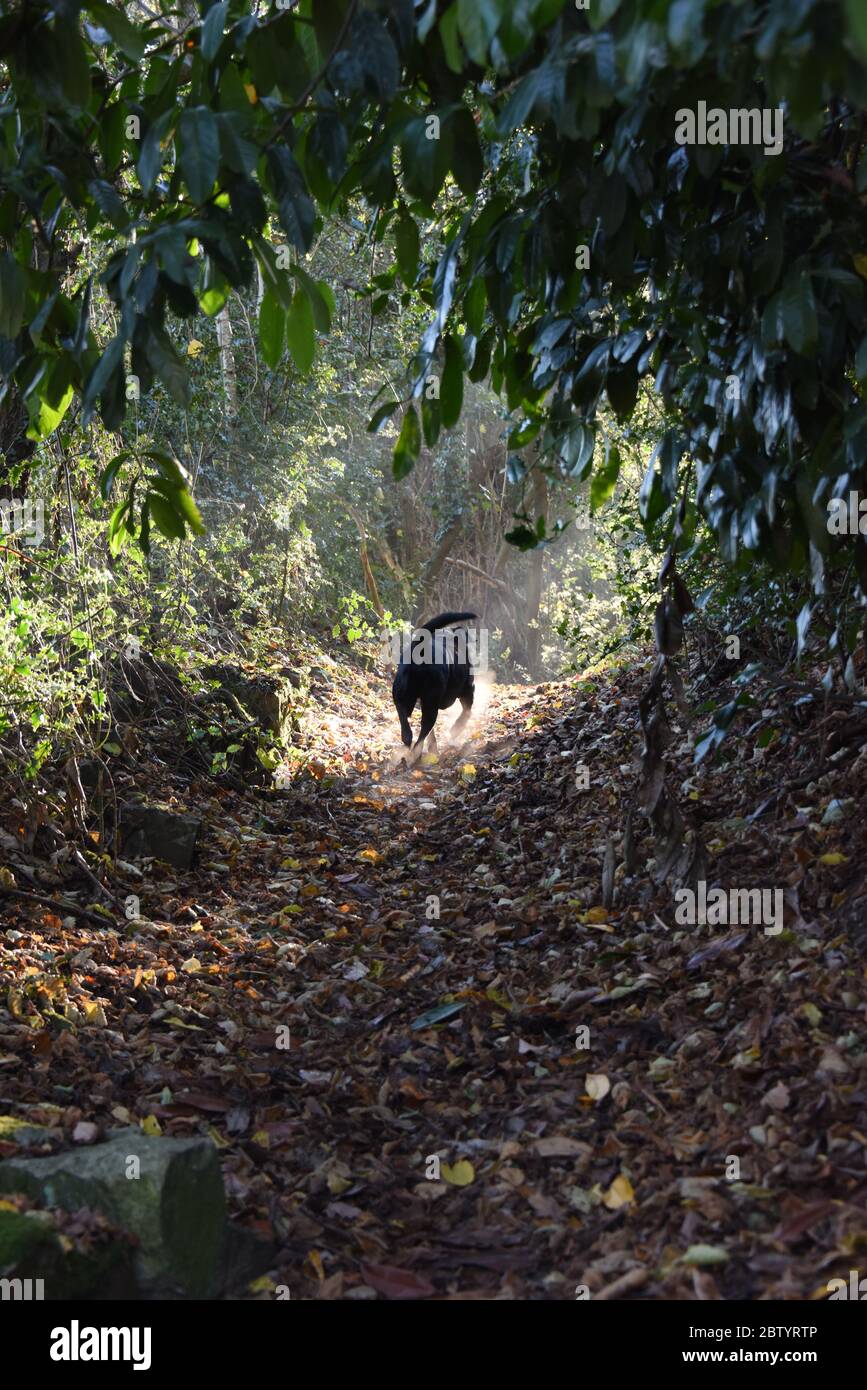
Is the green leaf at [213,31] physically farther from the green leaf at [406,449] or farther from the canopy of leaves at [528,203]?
the green leaf at [406,449]

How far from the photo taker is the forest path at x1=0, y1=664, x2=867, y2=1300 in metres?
2.95

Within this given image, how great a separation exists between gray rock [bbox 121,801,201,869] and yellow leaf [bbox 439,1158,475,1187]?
331 centimetres

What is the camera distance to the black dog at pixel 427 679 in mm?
9906

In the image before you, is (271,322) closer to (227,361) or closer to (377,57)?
(377,57)

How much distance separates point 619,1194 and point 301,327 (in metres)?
2.40

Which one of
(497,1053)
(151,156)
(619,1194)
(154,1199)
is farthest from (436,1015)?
(151,156)

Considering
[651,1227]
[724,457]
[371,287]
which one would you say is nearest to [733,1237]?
[651,1227]

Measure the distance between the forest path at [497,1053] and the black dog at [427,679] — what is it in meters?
3.06

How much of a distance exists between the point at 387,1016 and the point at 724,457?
2.65 m

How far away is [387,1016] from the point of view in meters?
4.65

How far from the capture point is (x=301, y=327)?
2.58 m

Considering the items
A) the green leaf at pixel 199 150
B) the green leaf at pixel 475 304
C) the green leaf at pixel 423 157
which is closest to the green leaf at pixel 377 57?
the green leaf at pixel 423 157

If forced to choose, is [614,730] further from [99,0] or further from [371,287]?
[99,0]

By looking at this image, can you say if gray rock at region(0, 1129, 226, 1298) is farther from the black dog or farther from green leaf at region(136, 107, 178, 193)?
the black dog
